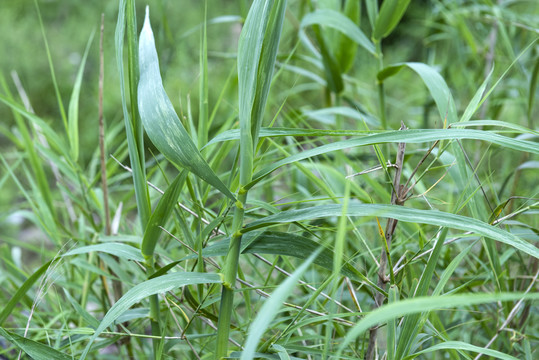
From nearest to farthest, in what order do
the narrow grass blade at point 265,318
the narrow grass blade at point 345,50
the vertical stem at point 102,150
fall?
the narrow grass blade at point 265,318, the vertical stem at point 102,150, the narrow grass blade at point 345,50

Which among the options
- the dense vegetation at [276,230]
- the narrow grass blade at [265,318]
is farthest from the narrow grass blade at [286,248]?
the narrow grass blade at [265,318]

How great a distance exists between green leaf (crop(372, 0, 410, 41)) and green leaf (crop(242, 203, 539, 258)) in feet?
0.88

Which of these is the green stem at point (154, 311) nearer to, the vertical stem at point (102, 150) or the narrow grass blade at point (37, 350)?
the narrow grass blade at point (37, 350)

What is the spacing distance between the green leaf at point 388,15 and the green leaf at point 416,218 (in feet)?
0.88

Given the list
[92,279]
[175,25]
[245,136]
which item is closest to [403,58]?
[175,25]

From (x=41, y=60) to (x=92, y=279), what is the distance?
1.69m

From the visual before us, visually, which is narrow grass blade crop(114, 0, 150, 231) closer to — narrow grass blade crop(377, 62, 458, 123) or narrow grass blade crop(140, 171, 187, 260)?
narrow grass blade crop(140, 171, 187, 260)

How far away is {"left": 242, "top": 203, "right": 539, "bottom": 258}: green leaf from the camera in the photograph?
10.1 inches

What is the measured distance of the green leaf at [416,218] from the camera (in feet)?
0.84

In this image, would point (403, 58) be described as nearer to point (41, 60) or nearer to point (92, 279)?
point (41, 60)

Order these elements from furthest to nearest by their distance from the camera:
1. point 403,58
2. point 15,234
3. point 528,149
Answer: point 403,58
point 15,234
point 528,149

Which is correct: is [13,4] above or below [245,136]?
above

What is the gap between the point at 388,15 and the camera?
0.48 metres

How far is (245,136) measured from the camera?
10.8 inches
